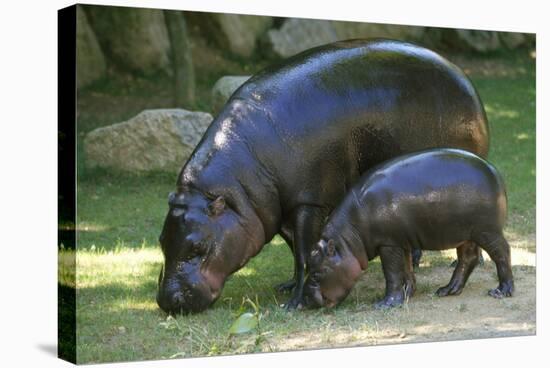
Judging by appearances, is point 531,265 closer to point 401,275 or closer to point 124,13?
point 401,275

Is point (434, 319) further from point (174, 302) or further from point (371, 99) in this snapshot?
point (174, 302)

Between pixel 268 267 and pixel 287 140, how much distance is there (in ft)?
7.23

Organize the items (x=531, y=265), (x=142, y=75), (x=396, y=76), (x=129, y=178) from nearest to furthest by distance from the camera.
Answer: (x=396, y=76)
(x=531, y=265)
(x=129, y=178)
(x=142, y=75)

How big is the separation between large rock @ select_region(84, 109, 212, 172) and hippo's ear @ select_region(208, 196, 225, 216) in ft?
10.7

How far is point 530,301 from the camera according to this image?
9.98 m

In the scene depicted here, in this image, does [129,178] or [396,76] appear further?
[129,178]

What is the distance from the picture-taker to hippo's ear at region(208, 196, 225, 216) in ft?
29.2

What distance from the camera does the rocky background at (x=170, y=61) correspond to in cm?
1264

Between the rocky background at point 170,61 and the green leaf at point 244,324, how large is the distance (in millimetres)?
3476

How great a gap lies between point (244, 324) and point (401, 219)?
173cm

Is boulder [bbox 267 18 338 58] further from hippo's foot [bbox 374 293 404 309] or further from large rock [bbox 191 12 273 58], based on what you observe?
hippo's foot [bbox 374 293 404 309]

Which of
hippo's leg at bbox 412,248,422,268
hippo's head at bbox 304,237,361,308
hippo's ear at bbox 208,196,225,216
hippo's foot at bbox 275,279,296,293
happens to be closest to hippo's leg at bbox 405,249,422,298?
hippo's head at bbox 304,237,361,308

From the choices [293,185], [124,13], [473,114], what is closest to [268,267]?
[293,185]

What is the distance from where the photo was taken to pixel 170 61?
16344mm
